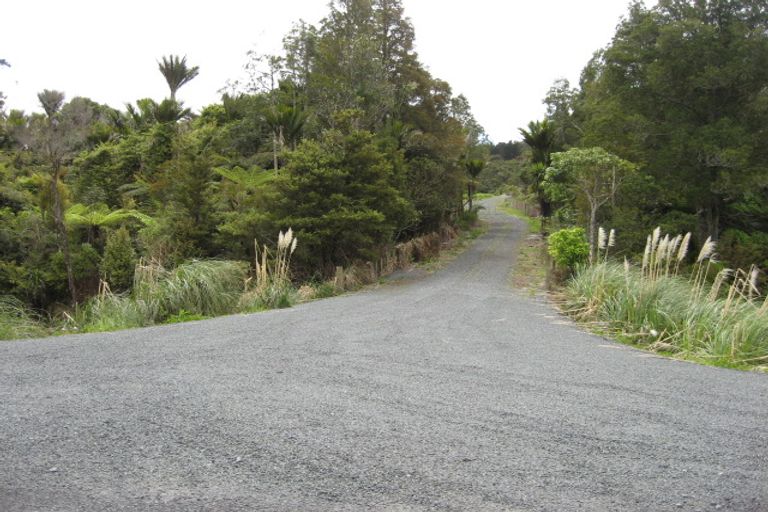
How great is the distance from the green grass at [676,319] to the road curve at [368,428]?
682 mm

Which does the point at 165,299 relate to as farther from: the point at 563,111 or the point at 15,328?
the point at 563,111

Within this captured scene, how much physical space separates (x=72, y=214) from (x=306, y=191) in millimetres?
6899

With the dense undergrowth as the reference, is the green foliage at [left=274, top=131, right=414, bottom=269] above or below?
above

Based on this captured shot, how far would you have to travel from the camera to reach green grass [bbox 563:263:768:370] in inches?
241

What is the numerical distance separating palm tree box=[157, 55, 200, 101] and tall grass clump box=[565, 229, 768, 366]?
24.4 meters

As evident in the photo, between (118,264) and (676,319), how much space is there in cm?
1209

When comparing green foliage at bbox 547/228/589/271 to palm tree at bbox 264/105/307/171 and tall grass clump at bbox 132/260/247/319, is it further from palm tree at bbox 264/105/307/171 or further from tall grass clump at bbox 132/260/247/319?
palm tree at bbox 264/105/307/171

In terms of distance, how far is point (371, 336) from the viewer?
265 inches

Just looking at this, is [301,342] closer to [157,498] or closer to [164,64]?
[157,498]

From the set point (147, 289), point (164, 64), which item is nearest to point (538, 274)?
point (147, 289)

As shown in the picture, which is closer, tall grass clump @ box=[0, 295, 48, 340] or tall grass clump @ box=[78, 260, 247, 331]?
tall grass clump @ box=[0, 295, 48, 340]

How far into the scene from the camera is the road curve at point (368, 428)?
8.97 feet

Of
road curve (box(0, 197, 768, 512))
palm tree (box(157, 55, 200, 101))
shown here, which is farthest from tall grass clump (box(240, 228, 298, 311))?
palm tree (box(157, 55, 200, 101))

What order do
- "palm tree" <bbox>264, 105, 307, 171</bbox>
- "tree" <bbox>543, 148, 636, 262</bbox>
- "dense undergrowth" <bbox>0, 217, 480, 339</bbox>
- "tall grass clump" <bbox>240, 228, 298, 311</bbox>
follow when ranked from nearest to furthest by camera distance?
"dense undergrowth" <bbox>0, 217, 480, 339</bbox>, "tall grass clump" <bbox>240, 228, 298, 311</bbox>, "tree" <bbox>543, 148, 636, 262</bbox>, "palm tree" <bbox>264, 105, 307, 171</bbox>
